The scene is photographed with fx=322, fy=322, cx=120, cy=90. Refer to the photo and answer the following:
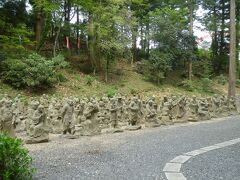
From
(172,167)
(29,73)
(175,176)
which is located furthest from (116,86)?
(175,176)

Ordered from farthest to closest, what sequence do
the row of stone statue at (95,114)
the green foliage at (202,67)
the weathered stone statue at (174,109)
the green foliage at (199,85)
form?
the green foliage at (202,67), the green foliage at (199,85), the weathered stone statue at (174,109), the row of stone statue at (95,114)

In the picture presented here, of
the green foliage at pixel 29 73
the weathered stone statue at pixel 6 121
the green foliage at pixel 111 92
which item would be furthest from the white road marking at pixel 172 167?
the green foliage at pixel 111 92

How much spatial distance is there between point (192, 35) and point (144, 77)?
19.6 ft

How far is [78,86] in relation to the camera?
21.9m

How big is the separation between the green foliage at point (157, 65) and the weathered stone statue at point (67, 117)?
1676cm

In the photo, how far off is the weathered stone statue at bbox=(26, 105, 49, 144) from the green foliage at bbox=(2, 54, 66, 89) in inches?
406

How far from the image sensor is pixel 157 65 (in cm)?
2658

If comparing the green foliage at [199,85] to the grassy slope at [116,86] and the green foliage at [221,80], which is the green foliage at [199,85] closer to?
the grassy slope at [116,86]

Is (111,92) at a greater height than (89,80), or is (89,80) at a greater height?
(89,80)

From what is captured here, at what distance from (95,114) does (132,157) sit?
3.66m

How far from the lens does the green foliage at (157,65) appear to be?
87.1ft

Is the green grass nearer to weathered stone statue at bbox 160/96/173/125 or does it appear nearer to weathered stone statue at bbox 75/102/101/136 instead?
weathered stone statue at bbox 160/96/173/125

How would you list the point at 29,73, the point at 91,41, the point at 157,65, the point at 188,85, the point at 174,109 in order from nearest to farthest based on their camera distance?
the point at 174,109 → the point at 29,73 → the point at 91,41 → the point at 157,65 → the point at 188,85

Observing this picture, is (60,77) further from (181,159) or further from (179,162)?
(179,162)
